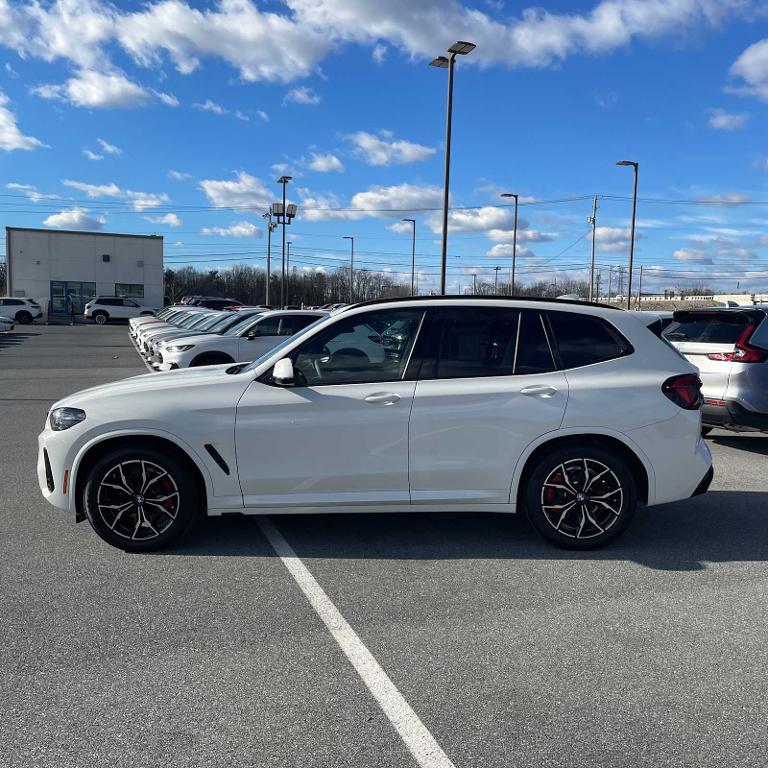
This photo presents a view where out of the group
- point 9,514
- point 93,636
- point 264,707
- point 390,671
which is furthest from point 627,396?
point 9,514

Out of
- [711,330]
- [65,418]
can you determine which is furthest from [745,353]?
[65,418]

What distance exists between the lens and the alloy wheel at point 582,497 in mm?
4805

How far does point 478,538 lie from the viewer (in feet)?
16.9

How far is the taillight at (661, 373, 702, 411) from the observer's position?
482 centimetres

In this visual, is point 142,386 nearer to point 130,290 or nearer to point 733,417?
point 733,417

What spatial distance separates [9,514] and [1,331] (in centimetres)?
3147

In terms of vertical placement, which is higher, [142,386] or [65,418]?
[142,386]

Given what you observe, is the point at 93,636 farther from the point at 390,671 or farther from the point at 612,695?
the point at 612,695

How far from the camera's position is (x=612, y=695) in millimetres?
3105

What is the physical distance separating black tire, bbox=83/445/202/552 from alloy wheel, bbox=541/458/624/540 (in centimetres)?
239

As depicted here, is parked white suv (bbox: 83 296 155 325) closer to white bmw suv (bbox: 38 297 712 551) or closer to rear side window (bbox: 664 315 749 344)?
rear side window (bbox: 664 315 749 344)

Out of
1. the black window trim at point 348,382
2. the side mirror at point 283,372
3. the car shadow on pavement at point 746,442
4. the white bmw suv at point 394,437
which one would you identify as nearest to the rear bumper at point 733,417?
the car shadow on pavement at point 746,442

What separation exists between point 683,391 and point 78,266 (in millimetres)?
64510

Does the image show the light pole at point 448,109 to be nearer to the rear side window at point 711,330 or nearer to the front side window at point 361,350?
the rear side window at point 711,330
